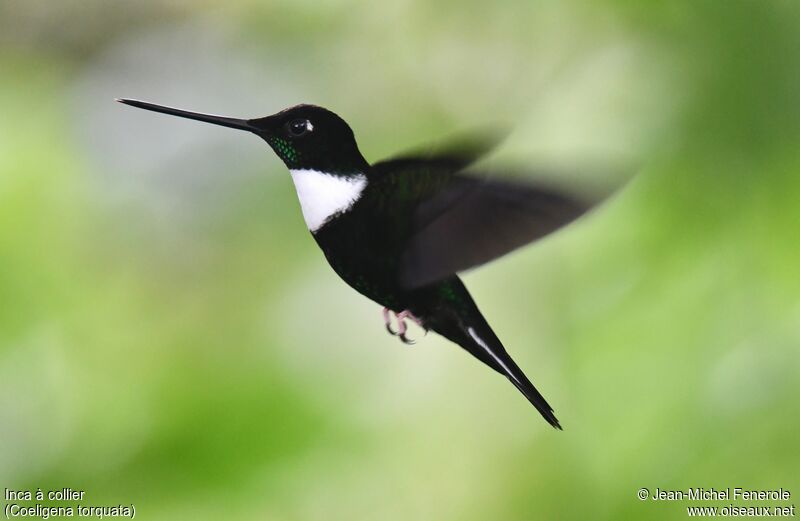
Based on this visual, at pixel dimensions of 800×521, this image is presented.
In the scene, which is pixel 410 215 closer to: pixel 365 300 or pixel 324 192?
pixel 324 192

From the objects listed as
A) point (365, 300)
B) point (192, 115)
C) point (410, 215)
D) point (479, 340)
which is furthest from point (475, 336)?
point (365, 300)

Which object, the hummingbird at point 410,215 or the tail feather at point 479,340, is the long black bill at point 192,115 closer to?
the hummingbird at point 410,215

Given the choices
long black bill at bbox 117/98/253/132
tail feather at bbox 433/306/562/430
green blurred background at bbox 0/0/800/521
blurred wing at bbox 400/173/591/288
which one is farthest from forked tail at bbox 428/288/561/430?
green blurred background at bbox 0/0/800/521

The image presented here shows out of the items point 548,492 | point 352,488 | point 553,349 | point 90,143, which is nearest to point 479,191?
point 553,349

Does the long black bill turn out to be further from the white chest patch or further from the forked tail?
the forked tail

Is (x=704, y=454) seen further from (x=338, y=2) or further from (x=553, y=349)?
(x=338, y=2)

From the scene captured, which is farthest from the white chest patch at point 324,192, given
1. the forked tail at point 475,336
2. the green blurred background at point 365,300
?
the green blurred background at point 365,300
